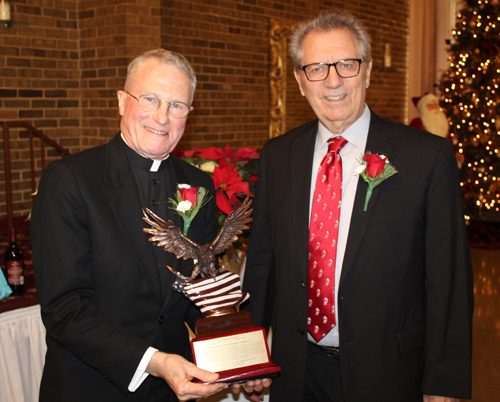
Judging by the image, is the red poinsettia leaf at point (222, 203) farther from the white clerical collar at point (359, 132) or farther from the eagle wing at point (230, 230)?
the white clerical collar at point (359, 132)

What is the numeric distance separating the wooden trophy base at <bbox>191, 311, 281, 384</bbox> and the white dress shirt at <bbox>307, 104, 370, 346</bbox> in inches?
11.0

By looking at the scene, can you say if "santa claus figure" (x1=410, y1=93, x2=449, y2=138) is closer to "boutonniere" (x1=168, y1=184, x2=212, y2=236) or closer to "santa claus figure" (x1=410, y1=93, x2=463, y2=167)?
"santa claus figure" (x1=410, y1=93, x2=463, y2=167)

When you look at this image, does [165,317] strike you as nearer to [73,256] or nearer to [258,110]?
[73,256]

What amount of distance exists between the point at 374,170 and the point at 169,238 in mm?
691

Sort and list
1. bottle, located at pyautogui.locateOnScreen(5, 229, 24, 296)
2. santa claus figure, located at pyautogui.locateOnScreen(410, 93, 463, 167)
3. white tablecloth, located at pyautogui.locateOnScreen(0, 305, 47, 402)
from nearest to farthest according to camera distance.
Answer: white tablecloth, located at pyautogui.locateOnScreen(0, 305, 47, 402)
bottle, located at pyautogui.locateOnScreen(5, 229, 24, 296)
santa claus figure, located at pyautogui.locateOnScreen(410, 93, 463, 167)

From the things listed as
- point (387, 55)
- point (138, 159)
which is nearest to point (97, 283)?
point (138, 159)

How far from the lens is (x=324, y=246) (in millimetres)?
1709

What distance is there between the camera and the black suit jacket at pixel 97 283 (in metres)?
1.52

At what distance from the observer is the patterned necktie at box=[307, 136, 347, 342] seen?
5.58ft

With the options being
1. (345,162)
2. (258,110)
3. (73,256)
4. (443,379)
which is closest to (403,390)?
(443,379)

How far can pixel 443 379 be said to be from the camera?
5.26 ft

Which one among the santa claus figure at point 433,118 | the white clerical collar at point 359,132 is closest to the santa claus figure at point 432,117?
the santa claus figure at point 433,118

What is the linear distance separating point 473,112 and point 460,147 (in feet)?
1.80

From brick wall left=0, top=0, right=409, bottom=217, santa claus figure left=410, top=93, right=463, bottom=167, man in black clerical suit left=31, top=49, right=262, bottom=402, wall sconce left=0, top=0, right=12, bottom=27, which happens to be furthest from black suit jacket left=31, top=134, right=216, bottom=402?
santa claus figure left=410, top=93, right=463, bottom=167
